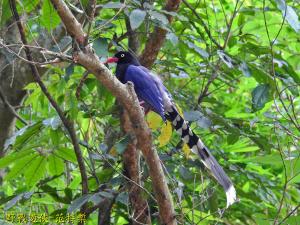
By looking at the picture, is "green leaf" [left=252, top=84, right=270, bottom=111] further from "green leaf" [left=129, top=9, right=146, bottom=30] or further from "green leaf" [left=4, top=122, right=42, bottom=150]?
"green leaf" [left=4, top=122, right=42, bottom=150]

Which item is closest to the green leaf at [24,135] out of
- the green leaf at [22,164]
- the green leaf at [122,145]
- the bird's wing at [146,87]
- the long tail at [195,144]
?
the green leaf at [22,164]

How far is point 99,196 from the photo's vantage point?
312cm

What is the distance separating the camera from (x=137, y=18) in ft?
8.94

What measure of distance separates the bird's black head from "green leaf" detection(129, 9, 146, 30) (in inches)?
45.2

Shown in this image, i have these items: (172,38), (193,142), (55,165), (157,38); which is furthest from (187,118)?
(55,165)

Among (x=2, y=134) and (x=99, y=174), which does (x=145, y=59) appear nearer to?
(x=99, y=174)

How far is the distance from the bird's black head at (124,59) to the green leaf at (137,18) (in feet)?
3.77

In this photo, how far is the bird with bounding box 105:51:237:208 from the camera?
3.23m

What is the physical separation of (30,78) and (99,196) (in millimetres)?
1468

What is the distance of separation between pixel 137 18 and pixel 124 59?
134 centimetres

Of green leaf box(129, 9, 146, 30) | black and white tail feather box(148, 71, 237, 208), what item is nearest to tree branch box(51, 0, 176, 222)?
green leaf box(129, 9, 146, 30)

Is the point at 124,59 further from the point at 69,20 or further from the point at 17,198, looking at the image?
the point at 69,20

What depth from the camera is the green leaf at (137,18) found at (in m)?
2.69

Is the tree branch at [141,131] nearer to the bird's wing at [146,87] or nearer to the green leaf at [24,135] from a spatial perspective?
the bird's wing at [146,87]
